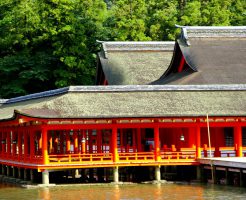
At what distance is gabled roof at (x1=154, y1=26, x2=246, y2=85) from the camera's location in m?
58.3

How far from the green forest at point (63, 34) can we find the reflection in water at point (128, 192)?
113 ft

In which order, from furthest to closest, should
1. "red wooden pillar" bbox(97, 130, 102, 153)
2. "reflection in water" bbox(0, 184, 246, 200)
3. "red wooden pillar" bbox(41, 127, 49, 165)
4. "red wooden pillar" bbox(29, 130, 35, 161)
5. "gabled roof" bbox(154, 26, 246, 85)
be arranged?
1. "gabled roof" bbox(154, 26, 246, 85)
2. "red wooden pillar" bbox(97, 130, 102, 153)
3. "red wooden pillar" bbox(29, 130, 35, 161)
4. "red wooden pillar" bbox(41, 127, 49, 165)
5. "reflection in water" bbox(0, 184, 246, 200)

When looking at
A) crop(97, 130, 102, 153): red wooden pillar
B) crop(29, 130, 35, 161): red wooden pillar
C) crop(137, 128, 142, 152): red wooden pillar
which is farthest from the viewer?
crop(137, 128, 142, 152): red wooden pillar

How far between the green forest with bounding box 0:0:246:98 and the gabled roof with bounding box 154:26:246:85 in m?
18.2

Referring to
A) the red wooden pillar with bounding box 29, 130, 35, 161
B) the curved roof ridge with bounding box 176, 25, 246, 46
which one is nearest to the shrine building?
the red wooden pillar with bounding box 29, 130, 35, 161

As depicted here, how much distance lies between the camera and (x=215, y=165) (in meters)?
46.3

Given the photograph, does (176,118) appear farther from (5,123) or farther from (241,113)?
(5,123)

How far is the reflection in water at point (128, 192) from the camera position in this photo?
4166 cm

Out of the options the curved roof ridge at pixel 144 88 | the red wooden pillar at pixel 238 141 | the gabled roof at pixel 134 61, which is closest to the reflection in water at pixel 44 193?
the curved roof ridge at pixel 144 88

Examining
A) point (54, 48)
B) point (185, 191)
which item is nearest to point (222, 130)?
point (185, 191)

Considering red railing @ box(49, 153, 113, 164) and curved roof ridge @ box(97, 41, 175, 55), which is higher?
curved roof ridge @ box(97, 41, 175, 55)

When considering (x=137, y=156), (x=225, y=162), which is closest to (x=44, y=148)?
(x=137, y=156)

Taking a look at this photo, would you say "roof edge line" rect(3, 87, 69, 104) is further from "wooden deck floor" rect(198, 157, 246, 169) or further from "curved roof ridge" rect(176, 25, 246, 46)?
"curved roof ridge" rect(176, 25, 246, 46)

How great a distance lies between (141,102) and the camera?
162 ft
